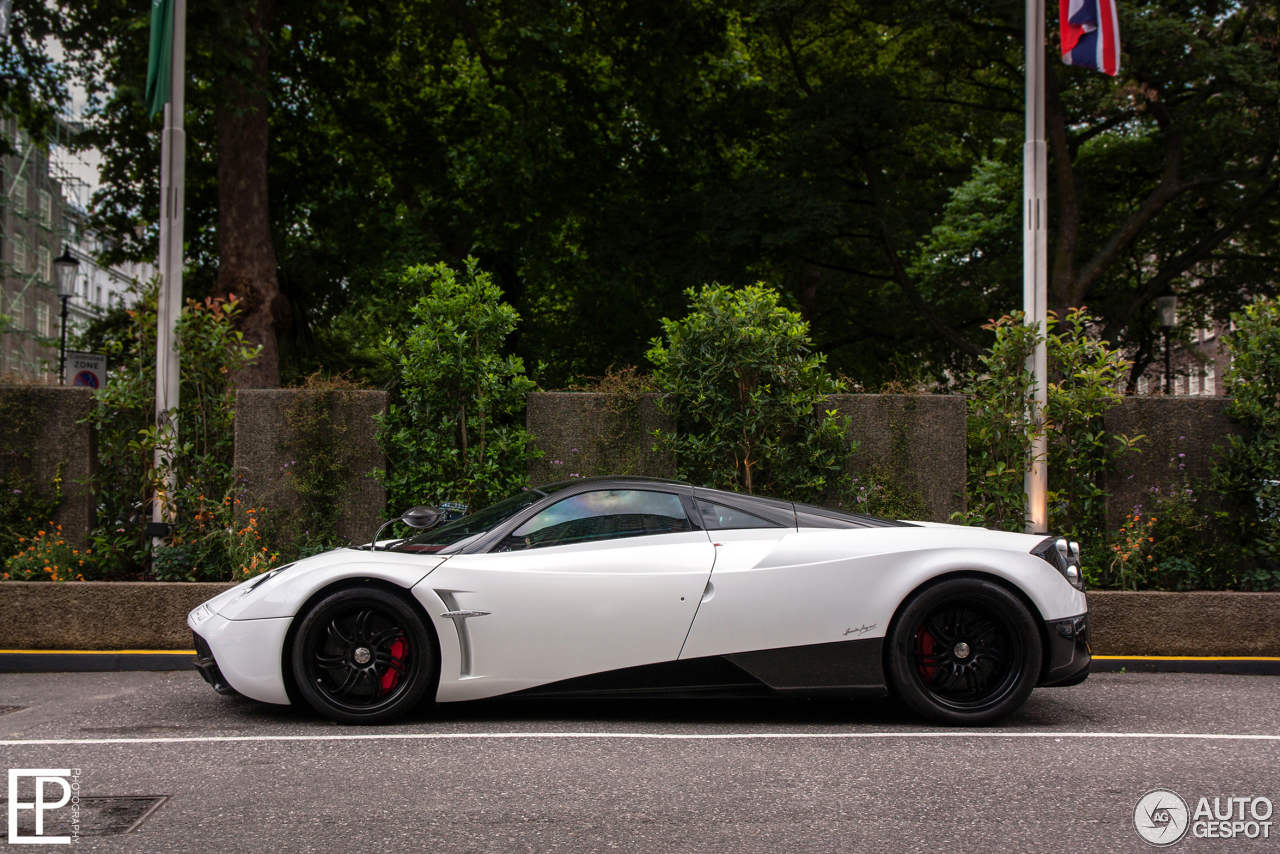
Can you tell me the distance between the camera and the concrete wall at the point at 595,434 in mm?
7879

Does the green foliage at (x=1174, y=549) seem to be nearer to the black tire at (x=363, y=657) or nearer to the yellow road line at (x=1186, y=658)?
the yellow road line at (x=1186, y=658)

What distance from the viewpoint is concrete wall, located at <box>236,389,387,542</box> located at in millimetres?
7730

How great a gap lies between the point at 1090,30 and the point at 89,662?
934 cm

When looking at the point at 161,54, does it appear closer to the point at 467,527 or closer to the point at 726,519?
the point at 467,527

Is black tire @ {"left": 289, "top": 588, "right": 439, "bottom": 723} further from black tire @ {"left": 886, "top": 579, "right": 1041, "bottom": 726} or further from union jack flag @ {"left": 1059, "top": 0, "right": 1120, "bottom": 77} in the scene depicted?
union jack flag @ {"left": 1059, "top": 0, "right": 1120, "bottom": 77}

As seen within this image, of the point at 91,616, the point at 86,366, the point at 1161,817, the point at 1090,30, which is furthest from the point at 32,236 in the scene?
the point at 1161,817

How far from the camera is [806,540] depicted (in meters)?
5.05

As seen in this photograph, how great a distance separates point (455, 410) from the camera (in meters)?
7.74

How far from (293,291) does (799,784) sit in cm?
1565

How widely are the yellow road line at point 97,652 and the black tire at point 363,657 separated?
2243 mm

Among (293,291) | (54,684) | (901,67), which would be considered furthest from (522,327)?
(54,684)

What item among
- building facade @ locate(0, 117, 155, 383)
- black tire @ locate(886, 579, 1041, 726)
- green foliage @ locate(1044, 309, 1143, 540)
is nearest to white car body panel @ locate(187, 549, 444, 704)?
black tire @ locate(886, 579, 1041, 726)

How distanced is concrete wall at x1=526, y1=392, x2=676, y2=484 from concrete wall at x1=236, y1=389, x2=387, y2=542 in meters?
1.26

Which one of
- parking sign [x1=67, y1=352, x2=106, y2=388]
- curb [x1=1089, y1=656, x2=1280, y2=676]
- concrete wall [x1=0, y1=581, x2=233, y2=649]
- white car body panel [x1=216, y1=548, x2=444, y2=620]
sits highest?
parking sign [x1=67, y1=352, x2=106, y2=388]
